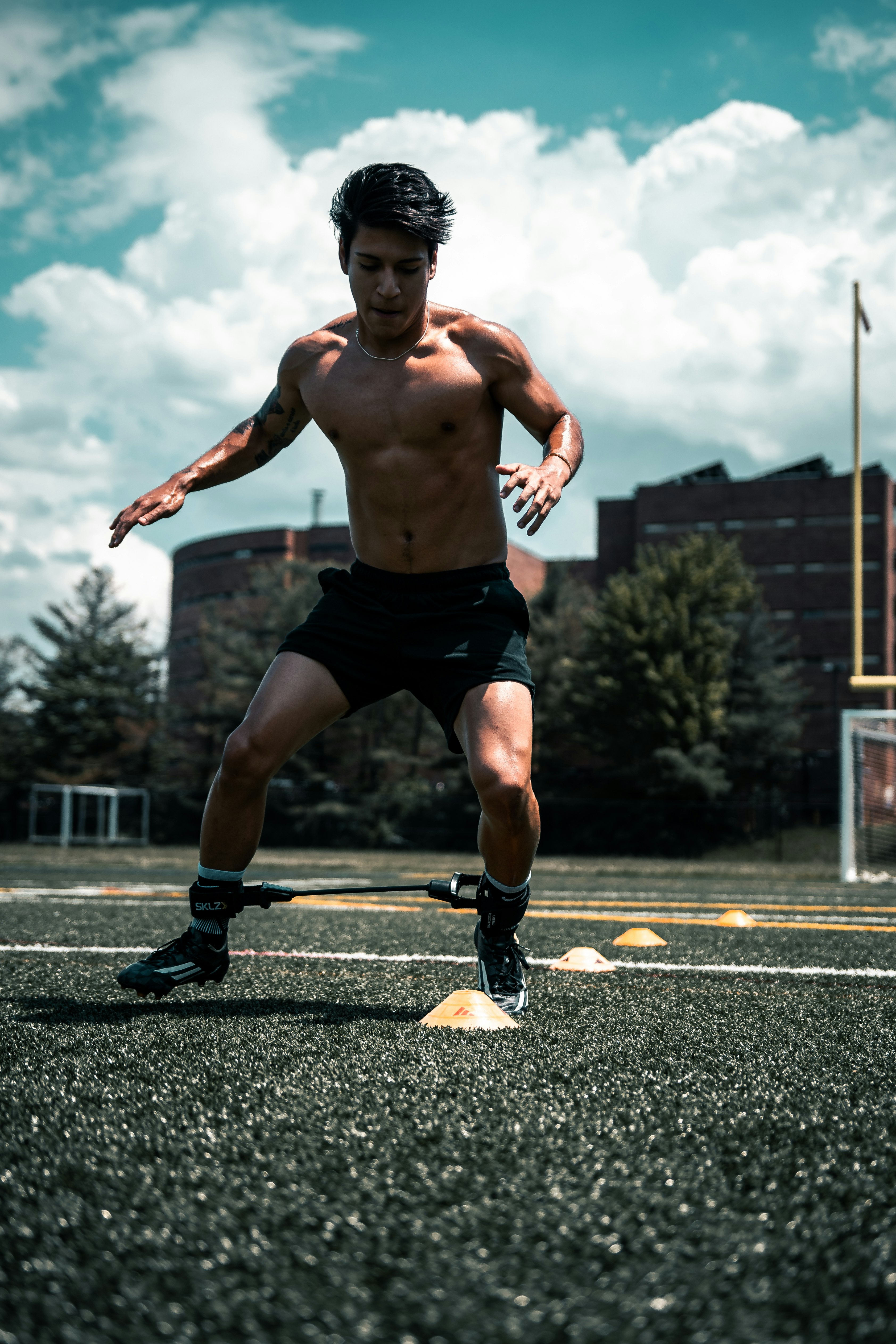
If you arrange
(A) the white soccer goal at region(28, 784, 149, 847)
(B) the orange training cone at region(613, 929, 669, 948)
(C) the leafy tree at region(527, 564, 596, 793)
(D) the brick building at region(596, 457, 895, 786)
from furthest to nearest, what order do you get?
(D) the brick building at region(596, 457, 895, 786) → (C) the leafy tree at region(527, 564, 596, 793) → (A) the white soccer goal at region(28, 784, 149, 847) → (B) the orange training cone at region(613, 929, 669, 948)

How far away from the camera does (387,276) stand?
330 centimetres

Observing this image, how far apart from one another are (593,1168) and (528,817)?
66.5 inches

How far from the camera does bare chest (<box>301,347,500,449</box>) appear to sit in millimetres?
3395

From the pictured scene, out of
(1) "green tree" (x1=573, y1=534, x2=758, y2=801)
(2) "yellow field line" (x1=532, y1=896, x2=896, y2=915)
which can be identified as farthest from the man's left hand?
(1) "green tree" (x1=573, y1=534, x2=758, y2=801)

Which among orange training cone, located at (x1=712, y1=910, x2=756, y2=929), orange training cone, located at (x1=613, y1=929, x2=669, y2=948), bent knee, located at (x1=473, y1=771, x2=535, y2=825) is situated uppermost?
bent knee, located at (x1=473, y1=771, x2=535, y2=825)

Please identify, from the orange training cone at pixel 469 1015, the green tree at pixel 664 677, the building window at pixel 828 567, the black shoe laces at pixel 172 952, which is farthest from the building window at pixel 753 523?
the orange training cone at pixel 469 1015

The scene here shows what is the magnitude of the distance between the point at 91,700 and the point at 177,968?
42.2 metres

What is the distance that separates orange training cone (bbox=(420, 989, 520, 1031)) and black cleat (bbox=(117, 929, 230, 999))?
2.33 ft

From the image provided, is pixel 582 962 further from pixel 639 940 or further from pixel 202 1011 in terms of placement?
pixel 202 1011

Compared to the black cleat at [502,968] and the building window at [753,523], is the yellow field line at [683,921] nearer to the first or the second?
the black cleat at [502,968]

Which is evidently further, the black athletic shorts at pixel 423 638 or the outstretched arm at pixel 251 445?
the outstretched arm at pixel 251 445

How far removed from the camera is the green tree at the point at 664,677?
37.1 meters

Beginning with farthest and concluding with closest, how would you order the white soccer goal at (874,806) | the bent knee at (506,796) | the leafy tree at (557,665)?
the leafy tree at (557,665), the white soccer goal at (874,806), the bent knee at (506,796)

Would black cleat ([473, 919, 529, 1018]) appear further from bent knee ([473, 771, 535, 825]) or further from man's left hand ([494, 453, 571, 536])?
man's left hand ([494, 453, 571, 536])
